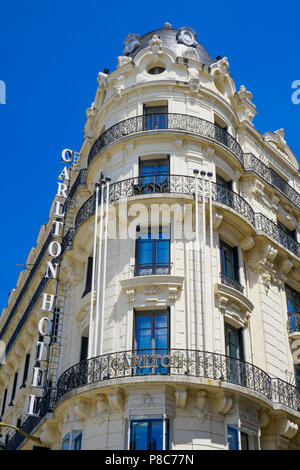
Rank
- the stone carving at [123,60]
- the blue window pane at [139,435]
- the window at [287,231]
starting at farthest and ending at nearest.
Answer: the window at [287,231]
the stone carving at [123,60]
the blue window pane at [139,435]

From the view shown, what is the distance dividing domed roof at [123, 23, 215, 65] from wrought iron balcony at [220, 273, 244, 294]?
34.4 ft

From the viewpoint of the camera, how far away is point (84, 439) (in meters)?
18.8

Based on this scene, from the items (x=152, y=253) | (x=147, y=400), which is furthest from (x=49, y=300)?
(x=147, y=400)

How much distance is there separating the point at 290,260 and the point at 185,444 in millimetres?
10372

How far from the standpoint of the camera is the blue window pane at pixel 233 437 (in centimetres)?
1836

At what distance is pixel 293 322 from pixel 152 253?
6950 mm

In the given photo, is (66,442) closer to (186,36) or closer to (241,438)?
(241,438)

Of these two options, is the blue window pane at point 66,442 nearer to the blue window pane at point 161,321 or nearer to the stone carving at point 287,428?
the blue window pane at point 161,321

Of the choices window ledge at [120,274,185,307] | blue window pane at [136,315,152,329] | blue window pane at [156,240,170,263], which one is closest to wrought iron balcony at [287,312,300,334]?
window ledge at [120,274,185,307]

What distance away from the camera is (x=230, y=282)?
21.9 m

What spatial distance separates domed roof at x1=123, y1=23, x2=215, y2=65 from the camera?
27.7 meters

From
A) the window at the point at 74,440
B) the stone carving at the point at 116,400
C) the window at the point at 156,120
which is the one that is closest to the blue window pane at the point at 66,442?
the window at the point at 74,440

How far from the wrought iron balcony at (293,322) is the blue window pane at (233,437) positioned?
651 centimetres

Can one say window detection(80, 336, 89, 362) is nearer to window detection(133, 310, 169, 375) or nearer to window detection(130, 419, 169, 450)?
window detection(133, 310, 169, 375)
